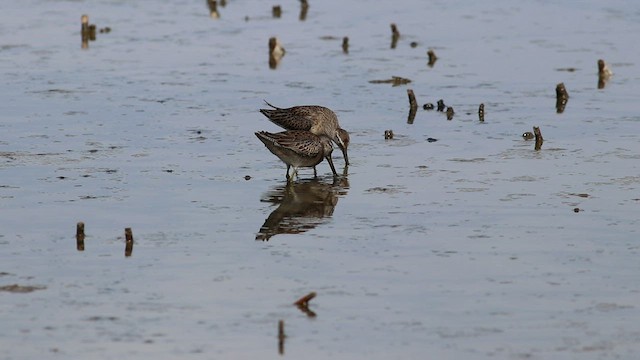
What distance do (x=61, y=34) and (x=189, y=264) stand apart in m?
20.9

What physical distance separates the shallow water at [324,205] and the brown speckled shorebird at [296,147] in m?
0.35

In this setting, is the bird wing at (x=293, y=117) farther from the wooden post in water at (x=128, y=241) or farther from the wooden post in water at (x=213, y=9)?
the wooden post in water at (x=213, y=9)

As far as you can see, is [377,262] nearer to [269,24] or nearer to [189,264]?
[189,264]

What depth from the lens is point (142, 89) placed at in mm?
26188

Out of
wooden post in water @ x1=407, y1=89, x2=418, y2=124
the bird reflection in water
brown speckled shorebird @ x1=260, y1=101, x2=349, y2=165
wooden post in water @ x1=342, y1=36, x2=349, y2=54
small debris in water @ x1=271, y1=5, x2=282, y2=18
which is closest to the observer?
the bird reflection in water

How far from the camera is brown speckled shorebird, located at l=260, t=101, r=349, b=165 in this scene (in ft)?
65.6

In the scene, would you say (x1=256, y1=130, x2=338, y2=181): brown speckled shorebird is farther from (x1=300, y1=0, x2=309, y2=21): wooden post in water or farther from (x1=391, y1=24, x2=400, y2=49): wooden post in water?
(x1=300, y1=0, x2=309, y2=21): wooden post in water

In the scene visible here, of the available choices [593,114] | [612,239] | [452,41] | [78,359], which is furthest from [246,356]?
[452,41]

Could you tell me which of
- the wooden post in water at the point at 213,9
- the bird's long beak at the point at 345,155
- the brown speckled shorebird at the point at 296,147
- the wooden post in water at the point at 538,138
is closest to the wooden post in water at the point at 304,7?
the wooden post in water at the point at 213,9

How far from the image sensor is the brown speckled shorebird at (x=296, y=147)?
736 inches

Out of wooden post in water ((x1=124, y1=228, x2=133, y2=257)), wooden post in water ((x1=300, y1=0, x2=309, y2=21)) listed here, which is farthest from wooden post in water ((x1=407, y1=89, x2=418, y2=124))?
wooden post in water ((x1=300, y1=0, x2=309, y2=21))

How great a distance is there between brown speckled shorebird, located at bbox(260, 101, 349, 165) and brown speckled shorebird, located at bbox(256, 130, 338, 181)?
0.83m

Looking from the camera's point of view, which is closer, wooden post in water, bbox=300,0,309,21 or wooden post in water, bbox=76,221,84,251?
wooden post in water, bbox=76,221,84,251

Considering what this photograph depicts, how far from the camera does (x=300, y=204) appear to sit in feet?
57.7
